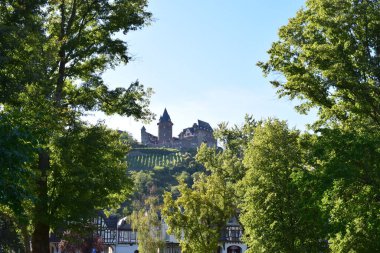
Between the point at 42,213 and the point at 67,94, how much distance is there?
17.8ft

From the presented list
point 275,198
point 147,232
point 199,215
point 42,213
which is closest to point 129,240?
point 147,232

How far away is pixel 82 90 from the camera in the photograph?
2097cm

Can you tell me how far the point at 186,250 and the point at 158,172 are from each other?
136 metres

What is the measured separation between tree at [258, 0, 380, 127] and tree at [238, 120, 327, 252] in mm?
4928

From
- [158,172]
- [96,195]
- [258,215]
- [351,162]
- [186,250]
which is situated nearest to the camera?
[351,162]

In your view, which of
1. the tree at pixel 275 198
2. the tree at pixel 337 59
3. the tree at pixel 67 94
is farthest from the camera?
the tree at pixel 275 198

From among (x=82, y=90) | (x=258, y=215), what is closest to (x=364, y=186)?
(x=258, y=215)

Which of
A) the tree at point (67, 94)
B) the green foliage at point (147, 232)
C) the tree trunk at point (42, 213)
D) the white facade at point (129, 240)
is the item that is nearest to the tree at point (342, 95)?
the tree at point (67, 94)

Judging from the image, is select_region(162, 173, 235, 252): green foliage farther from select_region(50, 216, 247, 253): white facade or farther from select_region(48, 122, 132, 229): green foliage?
select_region(50, 216, 247, 253): white facade

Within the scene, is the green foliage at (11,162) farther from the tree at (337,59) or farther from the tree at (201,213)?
the tree at (201,213)

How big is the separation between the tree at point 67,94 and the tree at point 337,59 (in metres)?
7.04

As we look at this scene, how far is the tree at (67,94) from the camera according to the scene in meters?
16.7

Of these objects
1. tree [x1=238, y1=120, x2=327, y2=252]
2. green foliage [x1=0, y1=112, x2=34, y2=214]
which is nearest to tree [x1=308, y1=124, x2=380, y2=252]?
tree [x1=238, y1=120, x2=327, y2=252]

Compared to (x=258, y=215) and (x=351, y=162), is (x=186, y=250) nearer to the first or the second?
(x=258, y=215)
